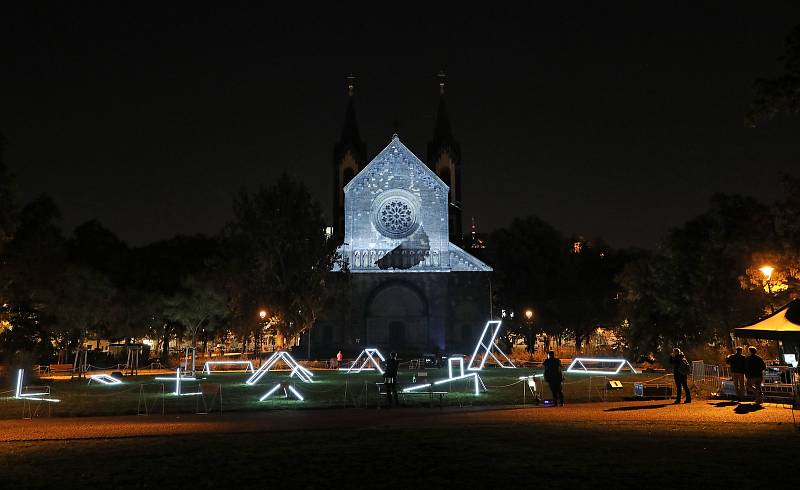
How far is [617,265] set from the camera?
64000 mm

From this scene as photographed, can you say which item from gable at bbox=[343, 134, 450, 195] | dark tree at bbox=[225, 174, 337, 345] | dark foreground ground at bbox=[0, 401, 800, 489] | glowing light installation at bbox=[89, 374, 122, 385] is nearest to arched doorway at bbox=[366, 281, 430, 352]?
gable at bbox=[343, 134, 450, 195]

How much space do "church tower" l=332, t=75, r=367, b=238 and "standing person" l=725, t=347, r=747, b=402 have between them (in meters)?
48.2

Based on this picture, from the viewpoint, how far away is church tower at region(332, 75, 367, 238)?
64.4 metres

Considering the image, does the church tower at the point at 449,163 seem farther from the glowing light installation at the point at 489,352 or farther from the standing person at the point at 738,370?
the standing person at the point at 738,370

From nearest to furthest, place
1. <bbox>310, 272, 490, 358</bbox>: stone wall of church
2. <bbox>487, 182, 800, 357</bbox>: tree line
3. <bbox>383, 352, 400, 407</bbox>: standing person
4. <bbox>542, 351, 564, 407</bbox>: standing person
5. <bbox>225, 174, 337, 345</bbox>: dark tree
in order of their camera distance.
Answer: <bbox>542, 351, 564, 407</bbox>: standing person → <bbox>383, 352, 400, 407</bbox>: standing person → <bbox>487, 182, 800, 357</bbox>: tree line → <bbox>225, 174, 337, 345</bbox>: dark tree → <bbox>310, 272, 490, 358</bbox>: stone wall of church

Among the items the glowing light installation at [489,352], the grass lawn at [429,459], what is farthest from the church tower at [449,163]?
the grass lawn at [429,459]

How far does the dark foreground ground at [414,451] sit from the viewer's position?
8391mm

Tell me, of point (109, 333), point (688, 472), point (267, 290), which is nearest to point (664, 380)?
point (688, 472)

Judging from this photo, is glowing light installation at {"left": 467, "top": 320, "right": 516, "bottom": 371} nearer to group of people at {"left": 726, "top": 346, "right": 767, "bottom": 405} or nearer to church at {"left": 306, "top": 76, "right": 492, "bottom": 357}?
church at {"left": 306, "top": 76, "right": 492, "bottom": 357}

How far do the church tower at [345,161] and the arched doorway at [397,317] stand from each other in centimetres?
1302

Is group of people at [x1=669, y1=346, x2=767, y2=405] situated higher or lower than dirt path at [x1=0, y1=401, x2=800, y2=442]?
higher

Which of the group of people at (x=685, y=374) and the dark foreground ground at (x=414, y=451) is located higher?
the group of people at (x=685, y=374)

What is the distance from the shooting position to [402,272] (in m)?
52.3

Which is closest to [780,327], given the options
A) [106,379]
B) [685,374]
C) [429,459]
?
[685,374]
